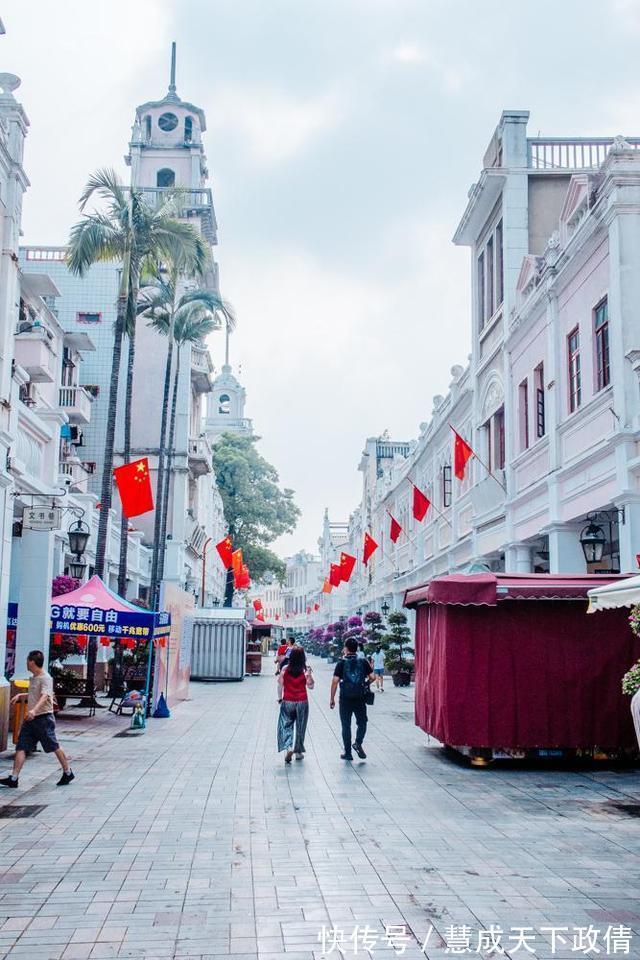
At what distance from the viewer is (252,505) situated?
66.0 m

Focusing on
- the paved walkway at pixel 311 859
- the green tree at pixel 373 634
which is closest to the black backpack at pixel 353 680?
the paved walkway at pixel 311 859

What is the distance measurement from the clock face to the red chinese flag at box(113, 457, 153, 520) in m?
38.0

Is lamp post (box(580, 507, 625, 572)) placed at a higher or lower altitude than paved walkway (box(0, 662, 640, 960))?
higher

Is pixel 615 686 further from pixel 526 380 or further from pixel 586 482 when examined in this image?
pixel 526 380

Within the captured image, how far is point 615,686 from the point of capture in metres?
13.3

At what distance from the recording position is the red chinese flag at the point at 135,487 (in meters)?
22.3

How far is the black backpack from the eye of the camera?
14.4 m

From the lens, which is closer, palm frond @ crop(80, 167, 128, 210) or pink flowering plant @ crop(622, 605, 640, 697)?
pink flowering plant @ crop(622, 605, 640, 697)

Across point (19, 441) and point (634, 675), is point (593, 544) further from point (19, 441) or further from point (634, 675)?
Answer: point (19, 441)

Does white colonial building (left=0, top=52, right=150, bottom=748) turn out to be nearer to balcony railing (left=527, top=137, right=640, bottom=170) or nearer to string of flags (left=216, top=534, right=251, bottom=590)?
balcony railing (left=527, top=137, right=640, bottom=170)

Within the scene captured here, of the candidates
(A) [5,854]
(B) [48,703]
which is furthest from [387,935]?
(B) [48,703]

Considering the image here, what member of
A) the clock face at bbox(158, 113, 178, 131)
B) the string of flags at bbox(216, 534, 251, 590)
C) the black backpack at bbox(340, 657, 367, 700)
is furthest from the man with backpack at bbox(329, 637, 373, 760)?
the clock face at bbox(158, 113, 178, 131)

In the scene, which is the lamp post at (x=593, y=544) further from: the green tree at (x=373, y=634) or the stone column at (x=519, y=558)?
the green tree at (x=373, y=634)

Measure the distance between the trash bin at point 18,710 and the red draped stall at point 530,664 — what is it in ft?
19.7
